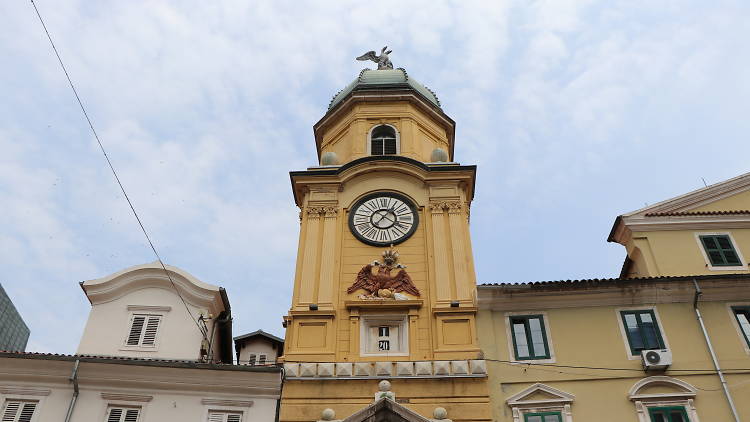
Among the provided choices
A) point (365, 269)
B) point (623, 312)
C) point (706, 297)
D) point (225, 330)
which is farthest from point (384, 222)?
point (706, 297)

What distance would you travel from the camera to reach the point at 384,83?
34594 millimetres

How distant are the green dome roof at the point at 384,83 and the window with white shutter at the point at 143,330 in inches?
581

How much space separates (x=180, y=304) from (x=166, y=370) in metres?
3.37

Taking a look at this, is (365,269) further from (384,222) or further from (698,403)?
(698,403)

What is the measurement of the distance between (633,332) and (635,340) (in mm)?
310

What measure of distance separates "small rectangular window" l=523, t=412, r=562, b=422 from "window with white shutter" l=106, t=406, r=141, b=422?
12.3 metres

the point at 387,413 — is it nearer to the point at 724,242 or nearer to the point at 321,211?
the point at 321,211

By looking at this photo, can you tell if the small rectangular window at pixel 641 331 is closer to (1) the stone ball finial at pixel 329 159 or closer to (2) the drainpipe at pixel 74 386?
(1) the stone ball finial at pixel 329 159

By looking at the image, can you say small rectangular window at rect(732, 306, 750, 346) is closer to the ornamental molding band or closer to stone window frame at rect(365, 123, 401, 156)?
the ornamental molding band

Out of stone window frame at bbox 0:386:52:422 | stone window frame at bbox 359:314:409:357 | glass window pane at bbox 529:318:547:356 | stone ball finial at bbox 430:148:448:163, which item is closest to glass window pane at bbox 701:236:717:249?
glass window pane at bbox 529:318:547:356

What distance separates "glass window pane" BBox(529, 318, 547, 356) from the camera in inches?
938

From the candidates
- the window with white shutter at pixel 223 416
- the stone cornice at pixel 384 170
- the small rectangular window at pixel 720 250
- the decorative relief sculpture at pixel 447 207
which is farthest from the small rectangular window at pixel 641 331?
the window with white shutter at pixel 223 416

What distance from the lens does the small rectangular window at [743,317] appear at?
2375 centimetres

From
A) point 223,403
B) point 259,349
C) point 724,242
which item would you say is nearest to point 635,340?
point 724,242
